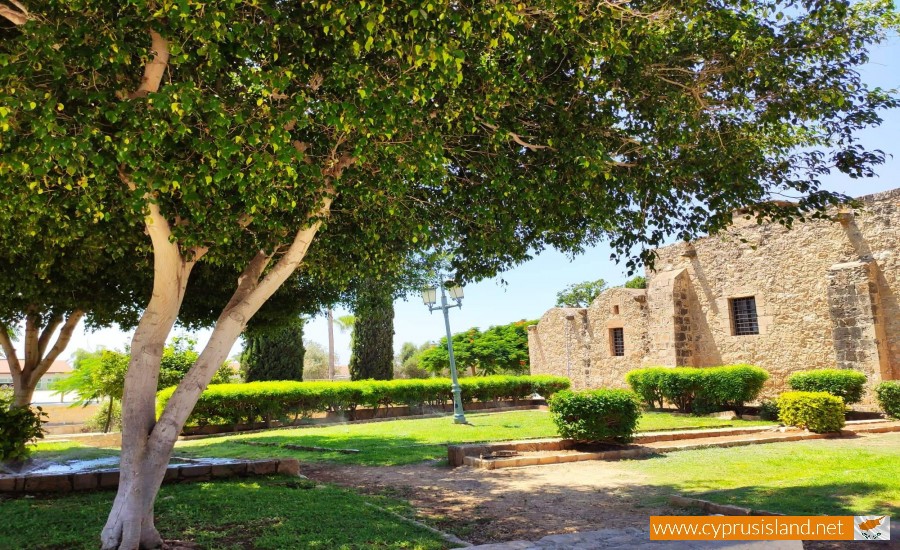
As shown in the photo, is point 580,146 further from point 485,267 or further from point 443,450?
point 443,450

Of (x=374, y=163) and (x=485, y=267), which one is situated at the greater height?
(x=374, y=163)

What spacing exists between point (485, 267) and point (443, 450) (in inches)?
206

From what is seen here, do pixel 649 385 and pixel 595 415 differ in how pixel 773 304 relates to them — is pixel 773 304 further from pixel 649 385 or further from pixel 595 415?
pixel 595 415

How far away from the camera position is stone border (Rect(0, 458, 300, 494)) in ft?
23.9

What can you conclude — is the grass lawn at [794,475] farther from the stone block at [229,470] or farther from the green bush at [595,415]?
the stone block at [229,470]

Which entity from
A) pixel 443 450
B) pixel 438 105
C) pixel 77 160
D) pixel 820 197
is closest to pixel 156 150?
pixel 77 160

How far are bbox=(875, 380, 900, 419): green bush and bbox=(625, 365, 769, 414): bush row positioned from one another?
3054mm

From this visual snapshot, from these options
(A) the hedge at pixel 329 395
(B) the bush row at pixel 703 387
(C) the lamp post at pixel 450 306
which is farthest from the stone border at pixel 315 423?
(B) the bush row at pixel 703 387

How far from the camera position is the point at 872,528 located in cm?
500

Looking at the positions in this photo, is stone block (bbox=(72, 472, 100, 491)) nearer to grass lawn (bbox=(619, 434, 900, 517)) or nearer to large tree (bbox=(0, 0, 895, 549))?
large tree (bbox=(0, 0, 895, 549))

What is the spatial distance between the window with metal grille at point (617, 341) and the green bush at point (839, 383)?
874 centimetres

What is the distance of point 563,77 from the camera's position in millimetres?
6371

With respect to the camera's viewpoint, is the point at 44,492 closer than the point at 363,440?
Yes

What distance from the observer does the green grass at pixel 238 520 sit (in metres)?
5.18
